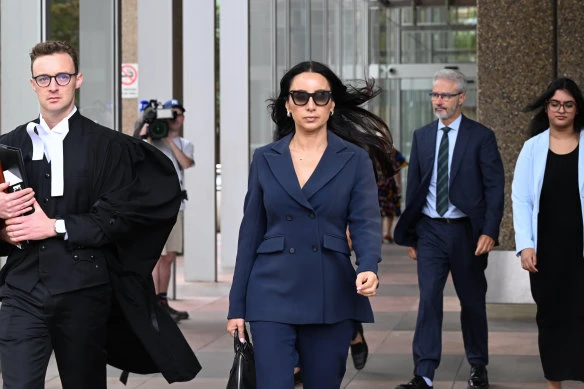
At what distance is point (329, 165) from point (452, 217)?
292 cm

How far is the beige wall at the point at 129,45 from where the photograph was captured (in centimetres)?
2047

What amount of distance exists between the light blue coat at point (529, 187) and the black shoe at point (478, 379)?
1081 mm

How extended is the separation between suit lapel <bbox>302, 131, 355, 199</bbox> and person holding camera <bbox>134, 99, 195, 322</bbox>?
20.3 ft

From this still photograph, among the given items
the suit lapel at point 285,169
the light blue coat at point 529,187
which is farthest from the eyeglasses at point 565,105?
the suit lapel at point 285,169

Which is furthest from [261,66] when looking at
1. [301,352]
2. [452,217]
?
[301,352]

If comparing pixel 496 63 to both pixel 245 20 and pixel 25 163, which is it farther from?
pixel 25 163

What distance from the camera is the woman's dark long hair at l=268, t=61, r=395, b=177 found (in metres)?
A: 5.50

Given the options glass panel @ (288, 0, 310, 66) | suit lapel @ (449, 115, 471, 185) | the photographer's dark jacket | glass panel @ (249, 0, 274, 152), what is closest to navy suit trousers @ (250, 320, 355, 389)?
the photographer's dark jacket

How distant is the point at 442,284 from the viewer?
803 cm

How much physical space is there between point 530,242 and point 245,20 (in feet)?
33.3

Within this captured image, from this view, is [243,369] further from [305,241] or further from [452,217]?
[452,217]

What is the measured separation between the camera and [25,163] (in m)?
5.13

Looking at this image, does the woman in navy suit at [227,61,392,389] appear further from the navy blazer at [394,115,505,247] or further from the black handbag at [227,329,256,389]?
the navy blazer at [394,115,505,247]

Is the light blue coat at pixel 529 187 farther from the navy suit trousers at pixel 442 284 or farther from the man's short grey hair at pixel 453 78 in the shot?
the man's short grey hair at pixel 453 78
